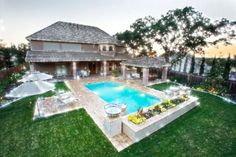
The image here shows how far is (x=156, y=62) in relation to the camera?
61.5ft

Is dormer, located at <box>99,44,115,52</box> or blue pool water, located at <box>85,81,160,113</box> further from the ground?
dormer, located at <box>99,44,115,52</box>

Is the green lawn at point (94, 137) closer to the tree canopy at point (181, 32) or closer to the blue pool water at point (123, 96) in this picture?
the blue pool water at point (123, 96)

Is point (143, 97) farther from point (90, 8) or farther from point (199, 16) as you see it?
point (199, 16)

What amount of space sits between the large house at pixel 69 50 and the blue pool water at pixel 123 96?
519 centimetres

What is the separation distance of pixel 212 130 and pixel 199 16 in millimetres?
20411

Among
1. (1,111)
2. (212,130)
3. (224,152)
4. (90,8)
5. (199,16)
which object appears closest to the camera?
(224,152)

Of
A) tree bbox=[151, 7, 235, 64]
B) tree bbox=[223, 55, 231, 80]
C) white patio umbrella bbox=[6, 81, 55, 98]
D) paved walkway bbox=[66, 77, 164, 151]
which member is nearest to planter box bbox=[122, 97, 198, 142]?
paved walkway bbox=[66, 77, 164, 151]

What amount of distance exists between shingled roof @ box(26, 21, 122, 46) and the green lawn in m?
13.6

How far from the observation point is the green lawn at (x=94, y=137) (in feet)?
21.5

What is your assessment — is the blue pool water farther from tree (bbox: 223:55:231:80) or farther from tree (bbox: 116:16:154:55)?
tree (bbox: 116:16:154:55)

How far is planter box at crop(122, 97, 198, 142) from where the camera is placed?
7.21 m

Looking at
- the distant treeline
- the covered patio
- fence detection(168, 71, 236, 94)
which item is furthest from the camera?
the distant treeline

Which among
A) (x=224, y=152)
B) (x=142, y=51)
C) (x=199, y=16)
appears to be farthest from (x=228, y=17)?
(x=224, y=152)

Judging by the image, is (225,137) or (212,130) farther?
(212,130)
